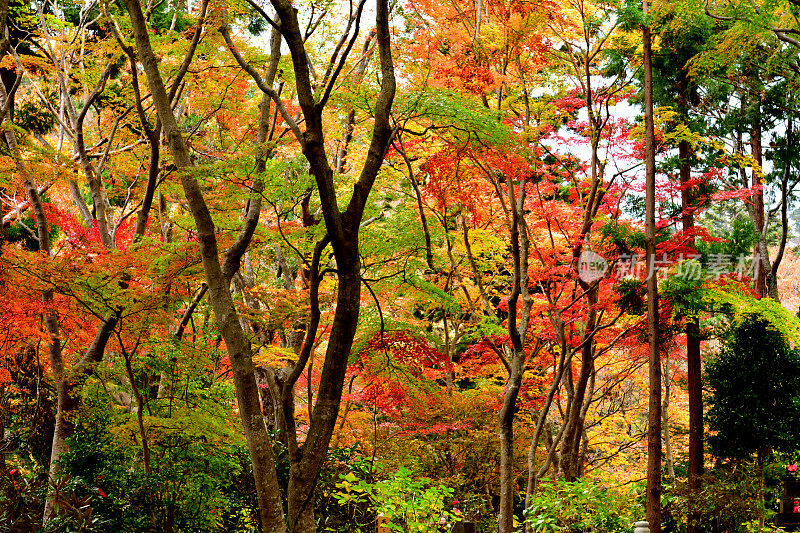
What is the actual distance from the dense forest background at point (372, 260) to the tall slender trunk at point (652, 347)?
36 millimetres

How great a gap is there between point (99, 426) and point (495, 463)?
20.9 ft

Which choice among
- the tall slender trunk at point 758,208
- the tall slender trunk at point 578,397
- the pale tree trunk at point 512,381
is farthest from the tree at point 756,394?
the pale tree trunk at point 512,381

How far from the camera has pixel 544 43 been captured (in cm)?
759

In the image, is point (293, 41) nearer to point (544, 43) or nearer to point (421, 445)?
point (544, 43)

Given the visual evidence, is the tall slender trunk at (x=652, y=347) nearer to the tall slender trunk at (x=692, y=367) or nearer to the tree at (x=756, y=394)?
the tall slender trunk at (x=692, y=367)

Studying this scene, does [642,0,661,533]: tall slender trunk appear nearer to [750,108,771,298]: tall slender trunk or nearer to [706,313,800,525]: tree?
[706,313,800,525]: tree

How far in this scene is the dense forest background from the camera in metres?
4.70

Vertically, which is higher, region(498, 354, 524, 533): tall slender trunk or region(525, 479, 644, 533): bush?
region(498, 354, 524, 533): tall slender trunk

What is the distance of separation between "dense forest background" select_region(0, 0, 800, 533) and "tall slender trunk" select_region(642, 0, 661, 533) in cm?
4

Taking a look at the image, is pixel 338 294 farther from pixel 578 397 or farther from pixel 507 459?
pixel 578 397

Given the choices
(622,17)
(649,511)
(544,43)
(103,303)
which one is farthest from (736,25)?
(103,303)

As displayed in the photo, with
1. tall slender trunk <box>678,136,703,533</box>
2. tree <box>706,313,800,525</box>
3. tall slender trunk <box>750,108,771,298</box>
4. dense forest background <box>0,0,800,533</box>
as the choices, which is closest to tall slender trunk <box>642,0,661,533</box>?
dense forest background <box>0,0,800,533</box>

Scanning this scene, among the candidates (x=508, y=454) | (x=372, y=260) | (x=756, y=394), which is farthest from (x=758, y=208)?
(x=508, y=454)

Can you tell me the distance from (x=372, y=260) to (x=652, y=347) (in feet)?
11.8
